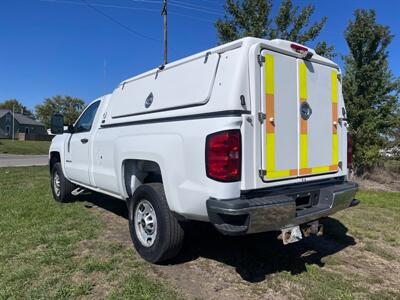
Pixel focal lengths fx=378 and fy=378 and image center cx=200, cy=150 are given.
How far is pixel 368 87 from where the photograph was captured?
490 inches

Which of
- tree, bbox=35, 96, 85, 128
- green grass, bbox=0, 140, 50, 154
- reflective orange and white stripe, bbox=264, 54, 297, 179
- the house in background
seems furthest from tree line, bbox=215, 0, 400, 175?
tree, bbox=35, 96, 85, 128

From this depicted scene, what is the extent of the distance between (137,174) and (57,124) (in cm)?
304

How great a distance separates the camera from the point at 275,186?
3773mm

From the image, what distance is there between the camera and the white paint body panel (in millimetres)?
3494

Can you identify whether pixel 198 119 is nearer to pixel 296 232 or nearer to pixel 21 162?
pixel 296 232

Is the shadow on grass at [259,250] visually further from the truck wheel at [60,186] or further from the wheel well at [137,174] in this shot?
the truck wheel at [60,186]

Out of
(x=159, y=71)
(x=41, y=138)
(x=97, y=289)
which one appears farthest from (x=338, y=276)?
(x=41, y=138)

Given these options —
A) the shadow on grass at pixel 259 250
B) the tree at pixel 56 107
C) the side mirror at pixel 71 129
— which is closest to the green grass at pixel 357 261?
the shadow on grass at pixel 259 250

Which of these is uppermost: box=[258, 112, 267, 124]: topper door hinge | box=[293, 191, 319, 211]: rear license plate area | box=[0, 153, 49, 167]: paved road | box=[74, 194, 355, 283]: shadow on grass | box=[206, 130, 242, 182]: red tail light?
box=[258, 112, 267, 124]: topper door hinge

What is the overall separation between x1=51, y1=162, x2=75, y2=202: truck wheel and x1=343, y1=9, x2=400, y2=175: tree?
348 inches

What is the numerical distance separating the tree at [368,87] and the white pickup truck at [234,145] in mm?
8065

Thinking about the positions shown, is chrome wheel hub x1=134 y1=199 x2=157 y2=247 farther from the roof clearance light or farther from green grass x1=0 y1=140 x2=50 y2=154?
green grass x1=0 y1=140 x2=50 y2=154

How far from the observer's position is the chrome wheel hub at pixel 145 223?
4.36 m

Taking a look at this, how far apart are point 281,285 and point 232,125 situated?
1.72 metres
